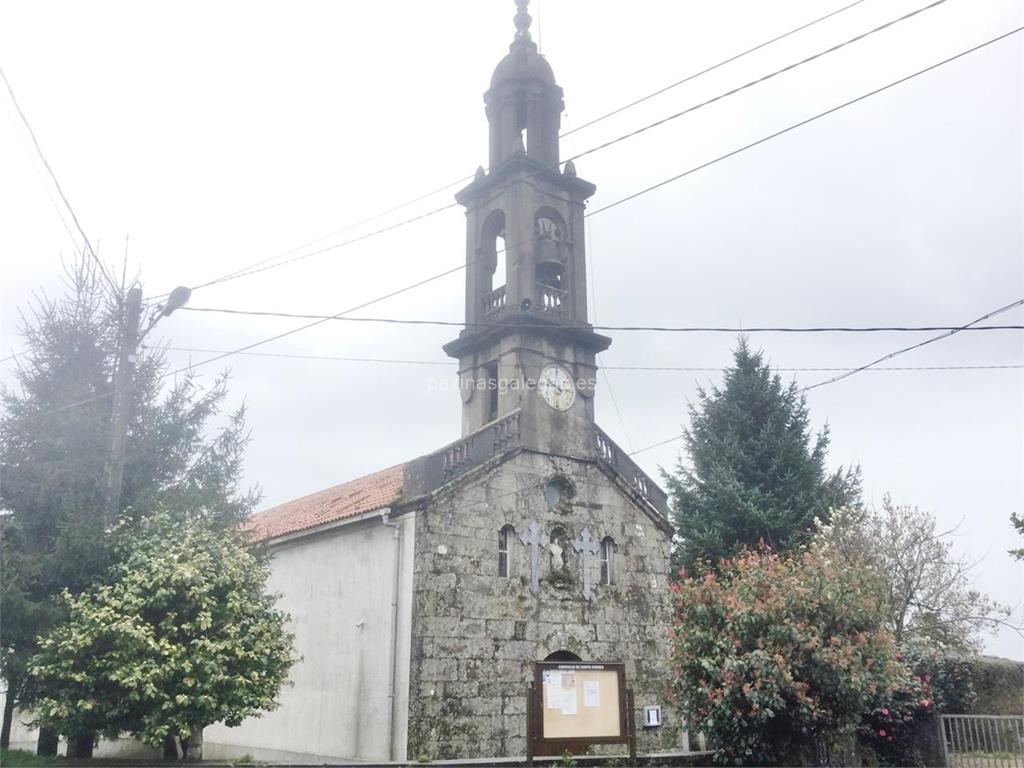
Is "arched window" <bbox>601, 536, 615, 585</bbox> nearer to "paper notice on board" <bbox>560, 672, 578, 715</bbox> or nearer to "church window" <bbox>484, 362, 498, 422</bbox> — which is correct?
"church window" <bbox>484, 362, 498, 422</bbox>

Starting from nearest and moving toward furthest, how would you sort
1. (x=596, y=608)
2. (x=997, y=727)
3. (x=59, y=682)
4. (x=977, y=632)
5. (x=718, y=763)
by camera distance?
(x=59, y=682) < (x=997, y=727) < (x=718, y=763) < (x=596, y=608) < (x=977, y=632)

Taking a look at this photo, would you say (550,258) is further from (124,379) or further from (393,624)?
(124,379)

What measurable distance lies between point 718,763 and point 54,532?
13.6m


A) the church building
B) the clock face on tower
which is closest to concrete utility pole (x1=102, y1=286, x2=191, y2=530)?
the church building

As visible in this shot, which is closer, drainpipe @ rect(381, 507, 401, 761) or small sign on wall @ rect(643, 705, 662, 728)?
drainpipe @ rect(381, 507, 401, 761)

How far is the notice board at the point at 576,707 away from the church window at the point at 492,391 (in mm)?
9044

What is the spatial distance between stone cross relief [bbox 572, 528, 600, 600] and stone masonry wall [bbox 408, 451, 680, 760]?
0.44ft

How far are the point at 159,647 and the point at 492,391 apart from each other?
11.9 metres

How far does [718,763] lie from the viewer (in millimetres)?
18609

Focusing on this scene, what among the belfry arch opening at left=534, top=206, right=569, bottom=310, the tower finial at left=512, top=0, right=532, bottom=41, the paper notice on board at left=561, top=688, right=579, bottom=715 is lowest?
the paper notice on board at left=561, top=688, right=579, bottom=715

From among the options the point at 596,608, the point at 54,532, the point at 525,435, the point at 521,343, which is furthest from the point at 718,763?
the point at 54,532

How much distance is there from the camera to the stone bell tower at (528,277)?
2395 centimetres

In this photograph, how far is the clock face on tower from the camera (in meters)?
24.0

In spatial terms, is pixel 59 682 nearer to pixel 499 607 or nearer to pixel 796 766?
pixel 499 607
